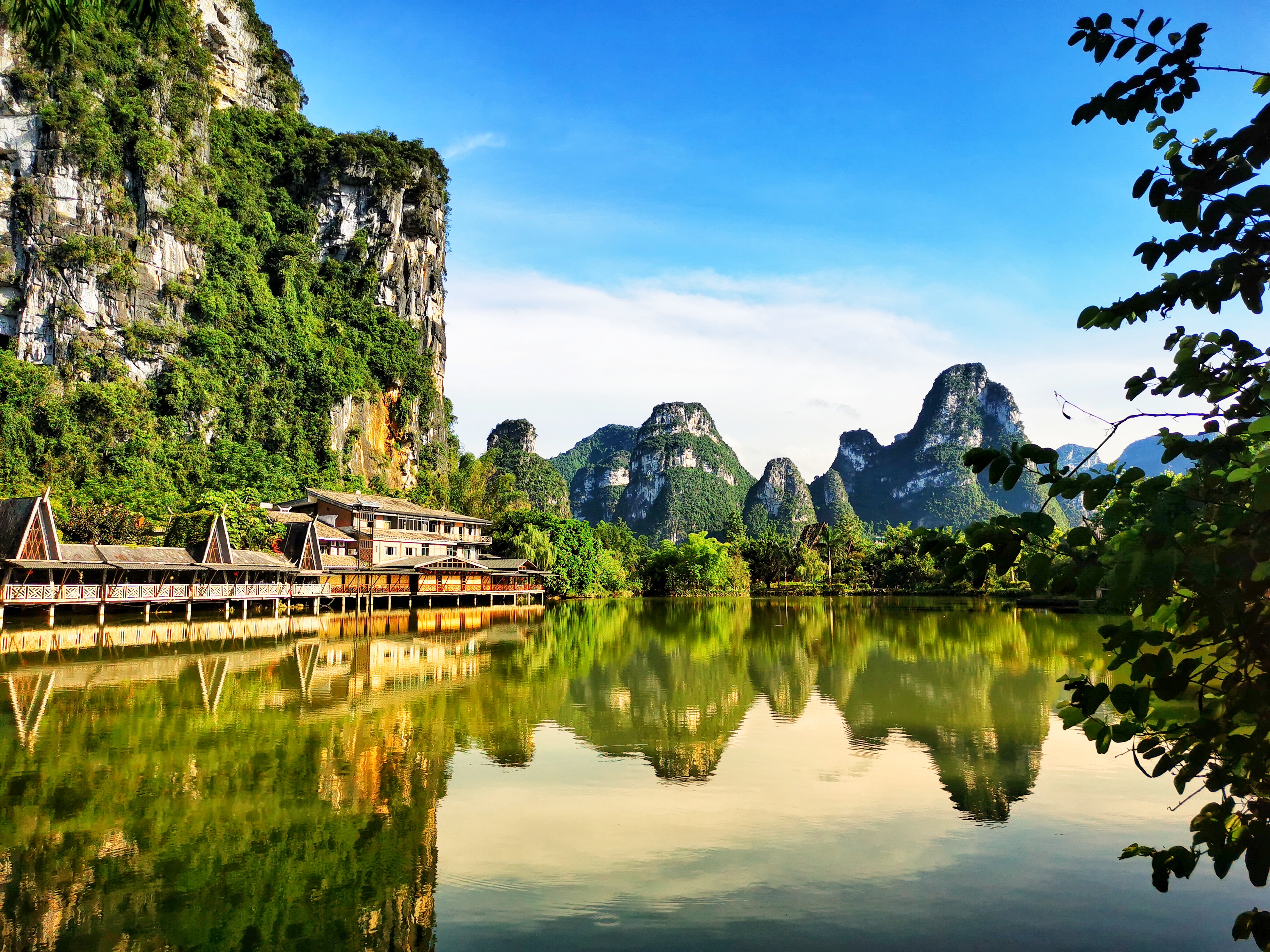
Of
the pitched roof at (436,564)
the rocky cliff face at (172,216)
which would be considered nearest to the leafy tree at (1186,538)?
the pitched roof at (436,564)

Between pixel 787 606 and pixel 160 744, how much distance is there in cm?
4738

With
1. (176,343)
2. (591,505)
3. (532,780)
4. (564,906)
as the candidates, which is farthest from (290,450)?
(591,505)

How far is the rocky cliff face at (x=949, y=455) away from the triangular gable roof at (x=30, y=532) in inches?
5424

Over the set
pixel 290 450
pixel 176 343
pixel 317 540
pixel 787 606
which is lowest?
pixel 787 606

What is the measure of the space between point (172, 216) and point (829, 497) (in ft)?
414

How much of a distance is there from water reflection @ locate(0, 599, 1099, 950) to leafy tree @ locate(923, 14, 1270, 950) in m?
6.02

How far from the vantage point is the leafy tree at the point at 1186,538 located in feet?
6.60

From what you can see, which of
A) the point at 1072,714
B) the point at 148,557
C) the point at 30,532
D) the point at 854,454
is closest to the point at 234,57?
the point at 148,557

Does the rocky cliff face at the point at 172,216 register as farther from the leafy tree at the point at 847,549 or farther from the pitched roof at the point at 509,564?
the leafy tree at the point at 847,549

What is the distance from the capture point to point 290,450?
2279 inches

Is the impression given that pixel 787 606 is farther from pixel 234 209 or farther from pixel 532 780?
pixel 234 209

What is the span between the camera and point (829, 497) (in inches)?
6107

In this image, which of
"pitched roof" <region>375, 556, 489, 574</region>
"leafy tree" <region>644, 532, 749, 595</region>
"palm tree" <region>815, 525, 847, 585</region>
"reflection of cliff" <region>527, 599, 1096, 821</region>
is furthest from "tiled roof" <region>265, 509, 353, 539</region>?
"palm tree" <region>815, 525, 847, 585</region>

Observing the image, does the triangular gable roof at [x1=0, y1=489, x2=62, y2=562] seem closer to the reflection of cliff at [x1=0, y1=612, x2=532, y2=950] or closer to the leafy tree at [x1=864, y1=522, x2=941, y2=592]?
the reflection of cliff at [x1=0, y1=612, x2=532, y2=950]
